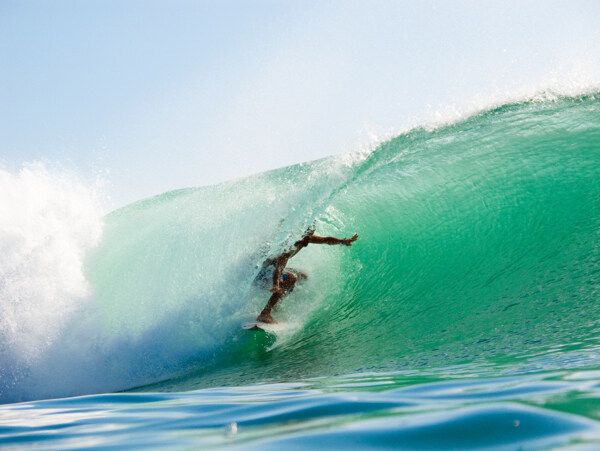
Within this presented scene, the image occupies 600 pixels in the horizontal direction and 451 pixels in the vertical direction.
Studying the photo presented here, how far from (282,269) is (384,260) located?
1707 mm

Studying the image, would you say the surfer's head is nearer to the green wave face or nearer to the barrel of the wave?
the green wave face

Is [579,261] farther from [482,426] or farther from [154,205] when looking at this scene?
[154,205]

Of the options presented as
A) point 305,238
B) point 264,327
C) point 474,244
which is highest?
point 305,238

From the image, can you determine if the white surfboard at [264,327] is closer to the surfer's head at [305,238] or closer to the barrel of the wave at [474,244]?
the barrel of the wave at [474,244]

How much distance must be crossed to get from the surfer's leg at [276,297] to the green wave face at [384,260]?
18cm

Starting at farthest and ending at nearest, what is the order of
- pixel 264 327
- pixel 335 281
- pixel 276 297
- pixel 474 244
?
1. pixel 335 281
2. pixel 474 244
3. pixel 276 297
4. pixel 264 327

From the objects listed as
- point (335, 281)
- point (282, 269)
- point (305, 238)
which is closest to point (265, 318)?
point (282, 269)

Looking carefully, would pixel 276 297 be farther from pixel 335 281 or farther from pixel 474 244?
pixel 474 244

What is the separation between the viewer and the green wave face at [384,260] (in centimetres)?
441

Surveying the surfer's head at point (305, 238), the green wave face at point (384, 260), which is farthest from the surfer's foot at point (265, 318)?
the surfer's head at point (305, 238)

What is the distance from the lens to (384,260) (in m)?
6.92

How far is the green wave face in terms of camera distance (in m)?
4.41

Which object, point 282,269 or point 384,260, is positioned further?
point 384,260

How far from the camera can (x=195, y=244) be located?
258 inches
